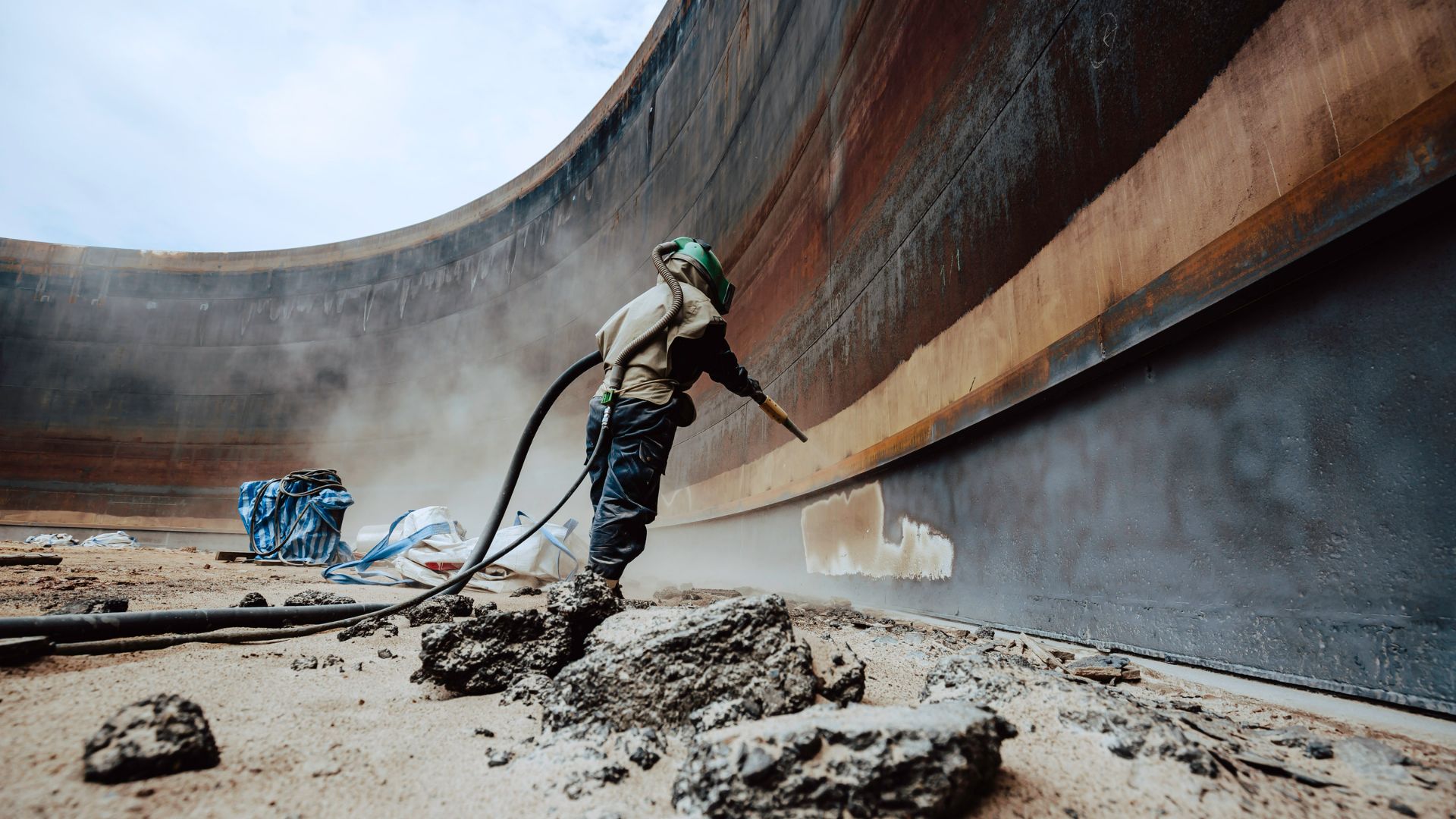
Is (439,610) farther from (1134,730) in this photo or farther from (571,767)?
(1134,730)

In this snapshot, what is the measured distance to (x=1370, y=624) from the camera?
3.05 feet

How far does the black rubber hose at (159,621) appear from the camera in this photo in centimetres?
108

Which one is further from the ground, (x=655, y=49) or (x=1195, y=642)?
(x=655, y=49)

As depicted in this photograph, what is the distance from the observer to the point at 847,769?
0.62 meters

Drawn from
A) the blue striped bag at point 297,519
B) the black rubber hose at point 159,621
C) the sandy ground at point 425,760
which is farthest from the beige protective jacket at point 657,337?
the blue striped bag at point 297,519

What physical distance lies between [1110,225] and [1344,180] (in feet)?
1.85

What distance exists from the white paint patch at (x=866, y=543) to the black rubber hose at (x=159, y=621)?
179 cm

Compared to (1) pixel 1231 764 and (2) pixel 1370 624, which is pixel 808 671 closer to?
(1) pixel 1231 764

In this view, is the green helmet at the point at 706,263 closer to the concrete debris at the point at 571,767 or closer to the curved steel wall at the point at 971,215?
the curved steel wall at the point at 971,215

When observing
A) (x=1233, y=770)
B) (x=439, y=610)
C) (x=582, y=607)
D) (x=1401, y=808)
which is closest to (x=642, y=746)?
(x=582, y=607)

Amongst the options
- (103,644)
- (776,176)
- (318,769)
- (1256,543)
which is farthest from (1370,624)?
(776,176)

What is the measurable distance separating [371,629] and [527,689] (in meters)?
0.78

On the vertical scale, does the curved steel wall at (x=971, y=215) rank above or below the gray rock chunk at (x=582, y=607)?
above

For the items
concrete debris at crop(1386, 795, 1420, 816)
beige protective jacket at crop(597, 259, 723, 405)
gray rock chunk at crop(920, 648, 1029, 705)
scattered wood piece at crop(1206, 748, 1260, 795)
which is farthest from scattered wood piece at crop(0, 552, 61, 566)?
concrete debris at crop(1386, 795, 1420, 816)
